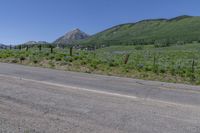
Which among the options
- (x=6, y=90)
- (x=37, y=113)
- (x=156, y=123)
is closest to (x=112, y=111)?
(x=156, y=123)

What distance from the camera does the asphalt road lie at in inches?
190

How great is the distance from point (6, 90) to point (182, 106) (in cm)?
482

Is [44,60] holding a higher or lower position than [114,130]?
higher

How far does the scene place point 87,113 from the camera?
564 cm

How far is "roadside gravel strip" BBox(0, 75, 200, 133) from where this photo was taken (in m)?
4.80

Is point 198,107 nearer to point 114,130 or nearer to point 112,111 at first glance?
point 112,111

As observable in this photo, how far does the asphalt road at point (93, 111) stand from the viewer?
4.82 metres

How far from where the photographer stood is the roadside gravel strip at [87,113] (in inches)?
189

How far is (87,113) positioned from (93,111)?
195mm

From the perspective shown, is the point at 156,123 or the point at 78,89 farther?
the point at 78,89

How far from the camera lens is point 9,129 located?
183 inches

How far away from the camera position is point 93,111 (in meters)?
5.79

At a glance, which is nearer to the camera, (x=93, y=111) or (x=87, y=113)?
(x=87, y=113)

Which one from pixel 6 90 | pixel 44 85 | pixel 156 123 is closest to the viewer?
pixel 156 123
